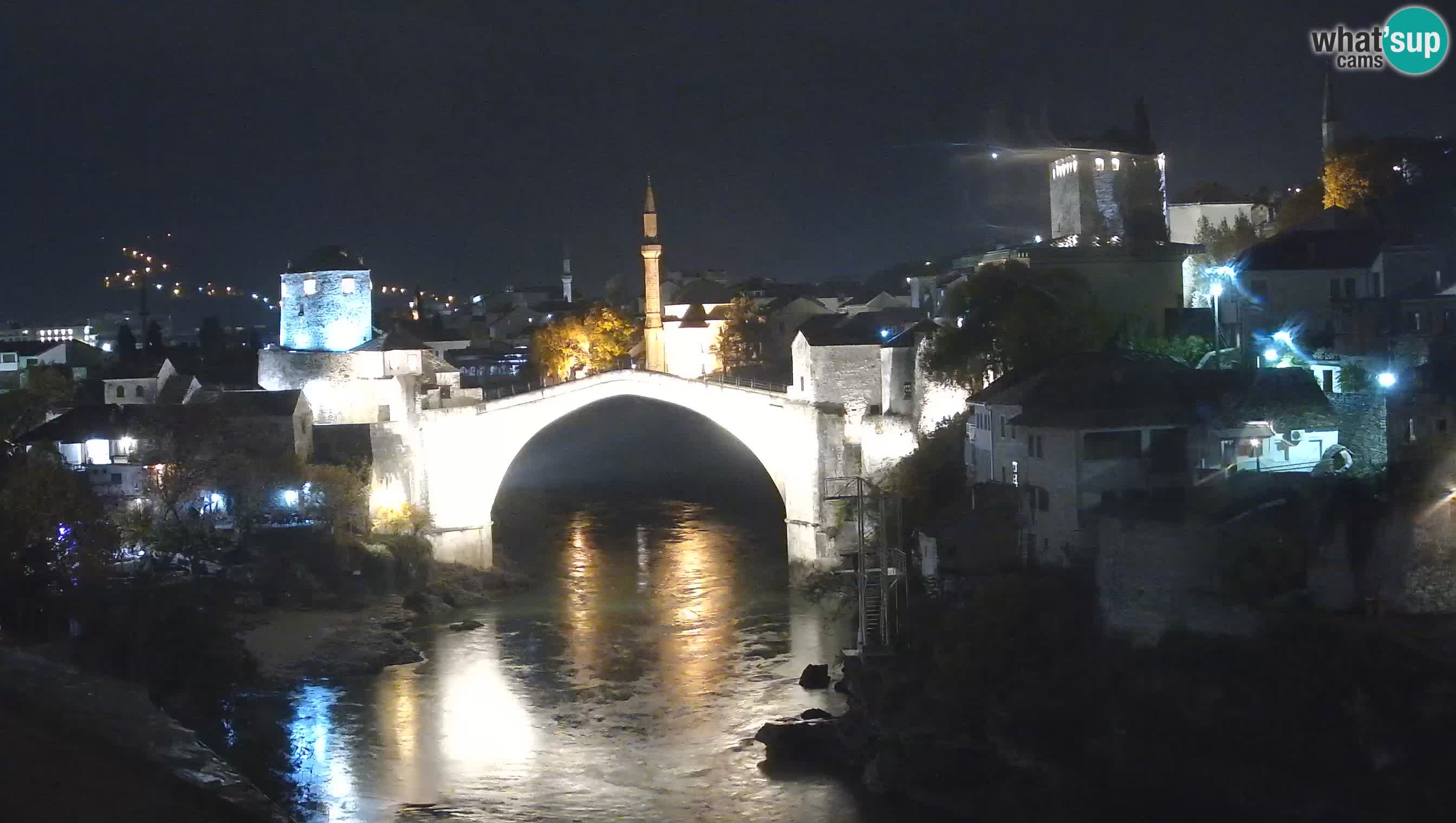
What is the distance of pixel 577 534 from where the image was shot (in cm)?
2989

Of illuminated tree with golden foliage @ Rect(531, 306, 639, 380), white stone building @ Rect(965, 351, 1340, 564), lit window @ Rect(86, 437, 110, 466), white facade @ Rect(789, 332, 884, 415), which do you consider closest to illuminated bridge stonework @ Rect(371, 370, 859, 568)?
white facade @ Rect(789, 332, 884, 415)

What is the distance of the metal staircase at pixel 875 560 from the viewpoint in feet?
61.9

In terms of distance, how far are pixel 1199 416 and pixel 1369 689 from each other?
3.94 metres

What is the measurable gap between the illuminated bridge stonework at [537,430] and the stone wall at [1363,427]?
867 cm

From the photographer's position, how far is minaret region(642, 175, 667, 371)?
34.9 metres

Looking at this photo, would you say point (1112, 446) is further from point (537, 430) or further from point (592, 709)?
point (537, 430)

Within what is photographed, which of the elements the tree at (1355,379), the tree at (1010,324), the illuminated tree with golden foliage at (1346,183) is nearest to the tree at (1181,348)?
the tree at (1010,324)

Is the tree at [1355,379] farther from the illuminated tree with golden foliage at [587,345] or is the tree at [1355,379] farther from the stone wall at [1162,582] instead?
the illuminated tree with golden foliage at [587,345]

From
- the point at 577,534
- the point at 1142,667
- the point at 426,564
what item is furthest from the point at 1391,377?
the point at 577,534

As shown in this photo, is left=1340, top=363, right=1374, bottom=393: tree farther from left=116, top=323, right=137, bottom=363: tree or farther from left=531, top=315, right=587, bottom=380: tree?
left=116, top=323, right=137, bottom=363: tree

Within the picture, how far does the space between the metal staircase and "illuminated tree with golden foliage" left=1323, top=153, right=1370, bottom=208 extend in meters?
8.57

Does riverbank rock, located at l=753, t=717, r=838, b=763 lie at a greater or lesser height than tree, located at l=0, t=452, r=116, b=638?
lesser

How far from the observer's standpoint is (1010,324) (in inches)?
843

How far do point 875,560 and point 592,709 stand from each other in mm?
6013
